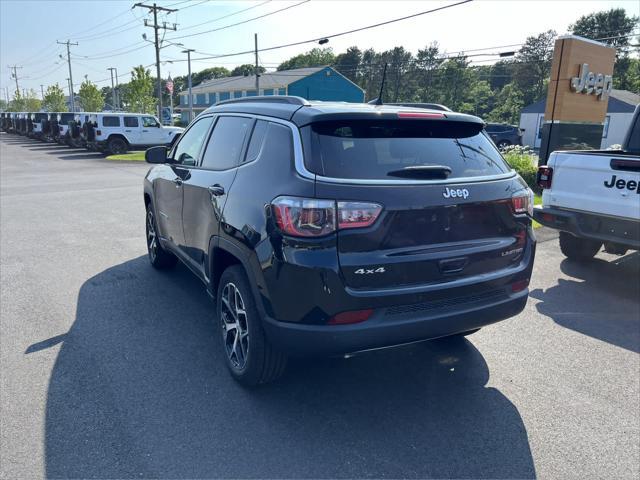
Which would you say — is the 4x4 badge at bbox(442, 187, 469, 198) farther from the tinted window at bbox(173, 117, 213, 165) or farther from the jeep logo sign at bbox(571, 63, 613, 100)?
the jeep logo sign at bbox(571, 63, 613, 100)

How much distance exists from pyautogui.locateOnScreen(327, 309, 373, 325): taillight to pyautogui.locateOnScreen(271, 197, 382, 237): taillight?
1.50 feet

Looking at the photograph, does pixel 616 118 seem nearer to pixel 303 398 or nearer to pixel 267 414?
pixel 303 398

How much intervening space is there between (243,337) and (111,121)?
2438 cm

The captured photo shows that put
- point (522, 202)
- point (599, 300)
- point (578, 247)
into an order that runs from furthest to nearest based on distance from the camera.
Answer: point (578, 247)
point (599, 300)
point (522, 202)

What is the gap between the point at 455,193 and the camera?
285 centimetres

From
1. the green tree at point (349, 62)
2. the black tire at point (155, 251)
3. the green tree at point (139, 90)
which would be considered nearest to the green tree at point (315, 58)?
the green tree at point (349, 62)

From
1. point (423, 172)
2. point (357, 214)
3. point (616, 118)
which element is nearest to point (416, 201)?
point (423, 172)

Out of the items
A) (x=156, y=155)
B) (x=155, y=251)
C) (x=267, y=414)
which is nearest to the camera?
(x=267, y=414)

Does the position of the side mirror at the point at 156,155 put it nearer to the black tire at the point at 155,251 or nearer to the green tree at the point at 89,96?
the black tire at the point at 155,251

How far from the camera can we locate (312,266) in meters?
2.56

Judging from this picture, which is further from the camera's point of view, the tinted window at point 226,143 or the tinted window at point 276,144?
the tinted window at point 226,143

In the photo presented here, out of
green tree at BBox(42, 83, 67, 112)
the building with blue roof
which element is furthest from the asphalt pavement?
green tree at BBox(42, 83, 67, 112)

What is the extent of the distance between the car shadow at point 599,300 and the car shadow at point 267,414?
4.55ft

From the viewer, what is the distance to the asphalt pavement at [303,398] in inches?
104
